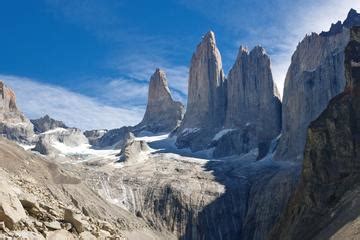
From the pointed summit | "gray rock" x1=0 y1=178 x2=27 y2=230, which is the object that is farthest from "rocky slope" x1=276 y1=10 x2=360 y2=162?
"gray rock" x1=0 y1=178 x2=27 y2=230

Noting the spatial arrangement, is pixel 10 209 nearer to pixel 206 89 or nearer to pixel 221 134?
pixel 221 134

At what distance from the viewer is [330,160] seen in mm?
66438

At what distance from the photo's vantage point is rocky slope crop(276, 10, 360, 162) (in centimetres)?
13838

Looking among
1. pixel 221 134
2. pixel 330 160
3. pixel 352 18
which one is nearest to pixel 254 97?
pixel 221 134

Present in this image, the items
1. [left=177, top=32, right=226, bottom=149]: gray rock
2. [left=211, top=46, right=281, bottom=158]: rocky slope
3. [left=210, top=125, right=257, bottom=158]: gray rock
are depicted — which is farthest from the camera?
[left=177, top=32, right=226, bottom=149]: gray rock

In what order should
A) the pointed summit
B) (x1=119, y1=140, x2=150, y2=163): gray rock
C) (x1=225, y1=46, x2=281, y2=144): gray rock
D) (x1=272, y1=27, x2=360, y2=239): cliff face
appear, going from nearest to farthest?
(x1=272, y1=27, x2=360, y2=239): cliff face
(x1=119, y1=140, x2=150, y2=163): gray rock
the pointed summit
(x1=225, y1=46, x2=281, y2=144): gray rock

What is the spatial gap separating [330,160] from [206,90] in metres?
116

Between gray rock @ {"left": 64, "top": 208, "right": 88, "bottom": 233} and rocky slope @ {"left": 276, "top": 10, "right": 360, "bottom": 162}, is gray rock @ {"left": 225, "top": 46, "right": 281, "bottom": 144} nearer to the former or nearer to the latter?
rocky slope @ {"left": 276, "top": 10, "right": 360, "bottom": 162}

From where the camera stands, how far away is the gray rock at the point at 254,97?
162 m

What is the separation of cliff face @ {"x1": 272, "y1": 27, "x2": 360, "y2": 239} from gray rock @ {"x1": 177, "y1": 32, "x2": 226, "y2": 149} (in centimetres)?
10523

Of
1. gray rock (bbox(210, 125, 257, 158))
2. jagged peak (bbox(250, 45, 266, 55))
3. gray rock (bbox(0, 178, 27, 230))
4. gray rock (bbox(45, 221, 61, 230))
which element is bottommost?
gray rock (bbox(45, 221, 61, 230))

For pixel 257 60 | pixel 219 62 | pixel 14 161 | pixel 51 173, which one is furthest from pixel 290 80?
pixel 14 161

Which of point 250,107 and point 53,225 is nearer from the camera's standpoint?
point 53,225

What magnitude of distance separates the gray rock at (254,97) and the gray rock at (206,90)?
12.6 ft
